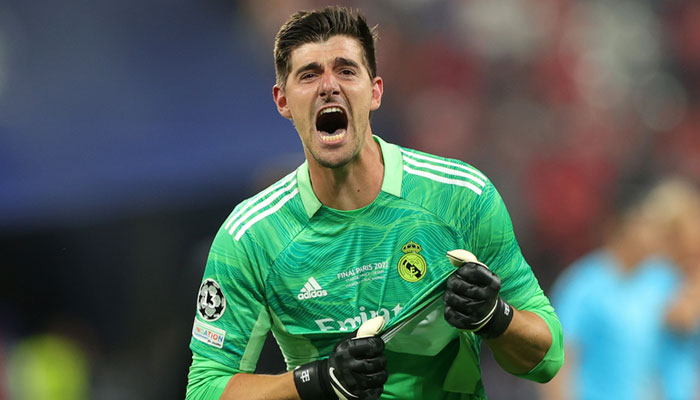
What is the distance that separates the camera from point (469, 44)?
9.88 m

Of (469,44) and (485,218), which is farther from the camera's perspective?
(469,44)

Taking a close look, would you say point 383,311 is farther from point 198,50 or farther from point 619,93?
point 619,93

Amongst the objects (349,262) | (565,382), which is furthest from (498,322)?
(565,382)

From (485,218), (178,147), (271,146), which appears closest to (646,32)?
(271,146)

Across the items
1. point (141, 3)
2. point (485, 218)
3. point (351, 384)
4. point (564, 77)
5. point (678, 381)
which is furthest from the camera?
point (564, 77)

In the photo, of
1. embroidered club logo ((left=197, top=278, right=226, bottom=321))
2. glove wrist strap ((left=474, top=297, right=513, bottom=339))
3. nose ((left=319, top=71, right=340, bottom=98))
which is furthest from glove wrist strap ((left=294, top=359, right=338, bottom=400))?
nose ((left=319, top=71, right=340, bottom=98))

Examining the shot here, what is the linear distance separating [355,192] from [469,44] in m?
6.98

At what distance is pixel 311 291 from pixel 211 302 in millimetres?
321

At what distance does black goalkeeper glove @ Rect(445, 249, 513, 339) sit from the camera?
9.04 ft

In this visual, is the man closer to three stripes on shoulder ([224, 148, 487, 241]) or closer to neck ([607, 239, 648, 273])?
three stripes on shoulder ([224, 148, 487, 241])

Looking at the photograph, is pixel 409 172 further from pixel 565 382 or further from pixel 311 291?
pixel 565 382

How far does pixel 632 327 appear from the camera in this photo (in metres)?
6.02

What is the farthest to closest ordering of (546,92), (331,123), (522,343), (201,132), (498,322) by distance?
(546,92), (201,132), (331,123), (522,343), (498,322)

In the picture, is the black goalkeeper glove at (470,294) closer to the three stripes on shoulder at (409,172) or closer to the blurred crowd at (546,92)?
the three stripes on shoulder at (409,172)
